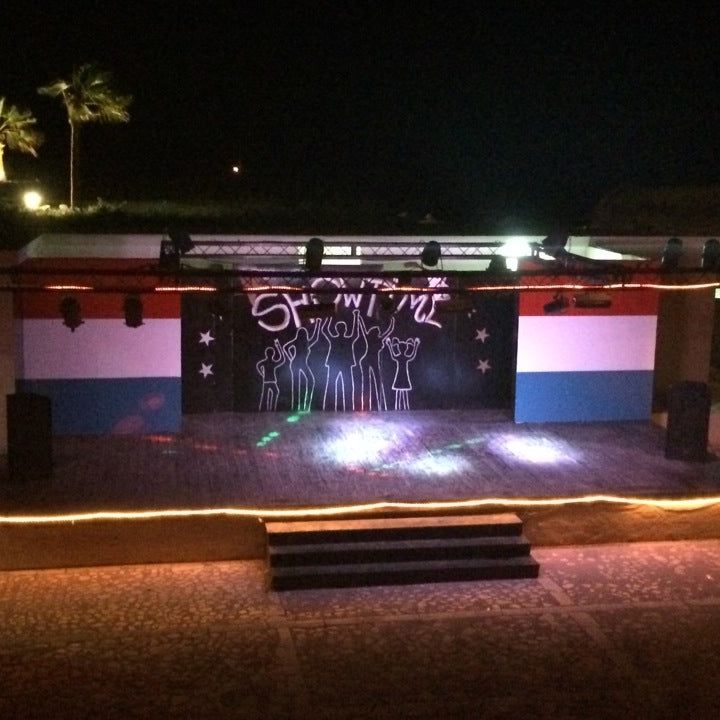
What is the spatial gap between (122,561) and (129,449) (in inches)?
101

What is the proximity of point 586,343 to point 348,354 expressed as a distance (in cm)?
359

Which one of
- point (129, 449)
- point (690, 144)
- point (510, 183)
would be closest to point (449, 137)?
point (510, 183)

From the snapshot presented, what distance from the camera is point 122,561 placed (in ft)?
39.0

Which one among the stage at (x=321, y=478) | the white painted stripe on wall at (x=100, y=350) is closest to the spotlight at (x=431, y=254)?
the stage at (x=321, y=478)

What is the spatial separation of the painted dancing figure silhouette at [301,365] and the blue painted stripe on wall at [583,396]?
3.10 metres

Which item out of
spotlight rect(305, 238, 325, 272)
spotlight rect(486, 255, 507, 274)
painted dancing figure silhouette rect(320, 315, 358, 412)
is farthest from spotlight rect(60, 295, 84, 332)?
spotlight rect(486, 255, 507, 274)

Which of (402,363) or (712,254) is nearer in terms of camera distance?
(712,254)

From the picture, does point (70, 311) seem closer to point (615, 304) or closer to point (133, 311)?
point (133, 311)

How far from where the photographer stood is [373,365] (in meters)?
16.2

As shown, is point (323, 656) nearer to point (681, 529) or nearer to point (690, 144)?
point (681, 529)

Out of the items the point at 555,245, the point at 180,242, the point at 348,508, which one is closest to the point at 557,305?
the point at 555,245

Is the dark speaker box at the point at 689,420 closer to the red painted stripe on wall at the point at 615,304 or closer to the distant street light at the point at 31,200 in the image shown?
the red painted stripe on wall at the point at 615,304

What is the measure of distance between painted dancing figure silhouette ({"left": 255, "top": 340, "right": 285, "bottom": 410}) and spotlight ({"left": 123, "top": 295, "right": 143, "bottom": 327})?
298 centimetres

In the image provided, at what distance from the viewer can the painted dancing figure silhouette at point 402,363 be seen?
53.1 feet
